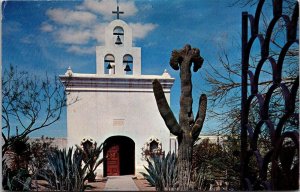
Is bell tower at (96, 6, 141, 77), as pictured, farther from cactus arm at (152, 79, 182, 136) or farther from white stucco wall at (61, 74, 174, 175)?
cactus arm at (152, 79, 182, 136)

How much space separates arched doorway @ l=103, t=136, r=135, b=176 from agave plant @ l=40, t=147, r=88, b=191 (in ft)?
12.2

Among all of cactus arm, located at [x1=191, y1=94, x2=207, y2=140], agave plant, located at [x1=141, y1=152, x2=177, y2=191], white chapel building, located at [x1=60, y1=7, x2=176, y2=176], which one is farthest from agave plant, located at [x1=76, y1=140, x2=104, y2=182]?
cactus arm, located at [x1=191, y1=94, x2=207, y2=140]

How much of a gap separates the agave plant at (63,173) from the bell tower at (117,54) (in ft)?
9.09

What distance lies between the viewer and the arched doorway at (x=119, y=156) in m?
9.02

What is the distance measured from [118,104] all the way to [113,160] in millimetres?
1630

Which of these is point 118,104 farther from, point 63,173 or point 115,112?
point 63,173

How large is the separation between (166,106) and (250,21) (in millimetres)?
2305

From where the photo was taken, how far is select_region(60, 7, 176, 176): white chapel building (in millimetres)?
7766

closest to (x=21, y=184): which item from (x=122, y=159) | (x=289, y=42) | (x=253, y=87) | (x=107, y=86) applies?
(x=253, y=87)

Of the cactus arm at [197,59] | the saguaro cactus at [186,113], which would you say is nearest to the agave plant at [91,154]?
the saguaro cactus at [186,113]

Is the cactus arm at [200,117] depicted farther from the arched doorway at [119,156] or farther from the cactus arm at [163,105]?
the arched doorway at [119,156]

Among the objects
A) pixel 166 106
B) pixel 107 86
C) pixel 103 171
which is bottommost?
pixel 103 171

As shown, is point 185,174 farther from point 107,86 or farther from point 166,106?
point 107,86

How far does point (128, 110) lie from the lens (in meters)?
8.38
